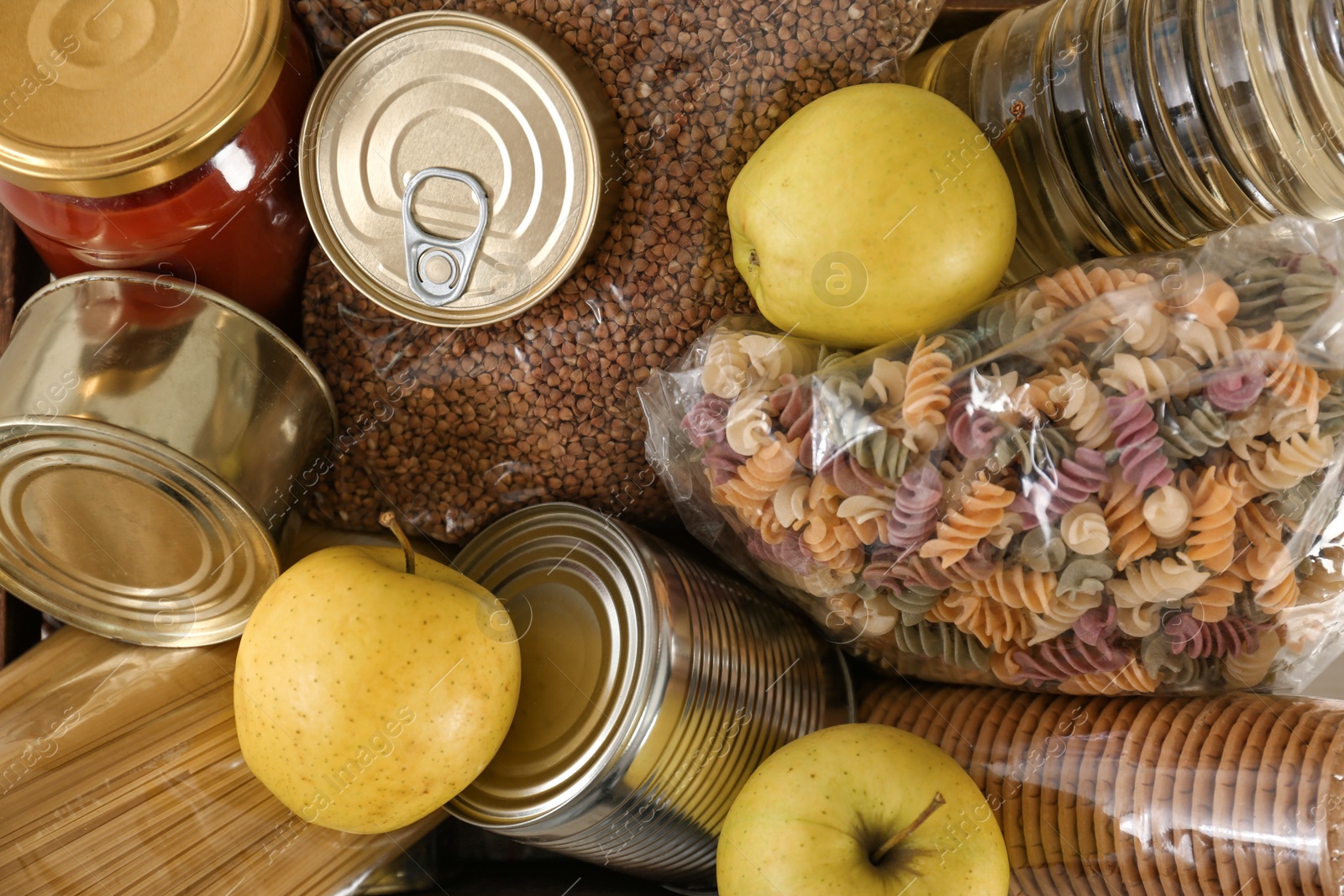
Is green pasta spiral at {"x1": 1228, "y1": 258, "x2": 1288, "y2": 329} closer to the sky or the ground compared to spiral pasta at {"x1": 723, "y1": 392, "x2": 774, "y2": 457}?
closer to the sky

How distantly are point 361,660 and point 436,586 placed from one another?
0.08 m

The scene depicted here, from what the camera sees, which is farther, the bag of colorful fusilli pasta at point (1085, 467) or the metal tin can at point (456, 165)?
the metal tin can at point (456, 165)

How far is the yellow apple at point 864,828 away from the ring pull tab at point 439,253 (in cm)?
49

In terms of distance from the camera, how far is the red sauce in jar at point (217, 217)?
2.34 ft

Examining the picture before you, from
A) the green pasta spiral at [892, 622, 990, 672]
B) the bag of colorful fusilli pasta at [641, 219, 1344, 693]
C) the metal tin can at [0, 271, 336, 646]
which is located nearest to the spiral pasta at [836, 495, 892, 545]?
the bag of colorful fusilli pasta at [641, 219, 1344, 693]

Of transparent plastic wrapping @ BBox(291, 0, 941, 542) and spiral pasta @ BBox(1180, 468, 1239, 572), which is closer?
spiral pasta @ BBox(1180, 468, 1239, 572)

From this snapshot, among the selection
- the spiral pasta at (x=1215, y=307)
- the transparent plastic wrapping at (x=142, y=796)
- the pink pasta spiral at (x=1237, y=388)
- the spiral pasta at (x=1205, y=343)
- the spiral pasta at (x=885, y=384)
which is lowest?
the transparent plastic wrapping at (x=142, y=796)

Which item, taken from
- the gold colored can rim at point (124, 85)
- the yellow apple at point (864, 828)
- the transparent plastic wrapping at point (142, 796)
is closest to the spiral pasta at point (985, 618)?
the yellow apple at point (864, 828)

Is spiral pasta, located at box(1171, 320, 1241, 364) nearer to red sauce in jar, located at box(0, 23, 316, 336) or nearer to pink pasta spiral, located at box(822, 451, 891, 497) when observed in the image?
pink pasta spiral, located at box(822, 451, 891, 497)

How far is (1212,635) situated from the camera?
68 cm

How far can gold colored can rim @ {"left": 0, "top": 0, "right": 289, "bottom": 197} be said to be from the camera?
655mm

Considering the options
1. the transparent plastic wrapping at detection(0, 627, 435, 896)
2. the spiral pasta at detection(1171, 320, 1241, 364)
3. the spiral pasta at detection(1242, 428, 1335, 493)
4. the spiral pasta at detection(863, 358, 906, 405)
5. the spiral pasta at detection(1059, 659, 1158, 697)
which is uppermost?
the spiral pasta at detection(1171, 320, 1241, 364)

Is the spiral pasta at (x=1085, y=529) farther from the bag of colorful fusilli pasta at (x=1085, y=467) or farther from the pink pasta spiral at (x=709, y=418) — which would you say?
the pink pasta spiral at (x=709, y=418)

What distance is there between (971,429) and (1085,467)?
8 centimetres
